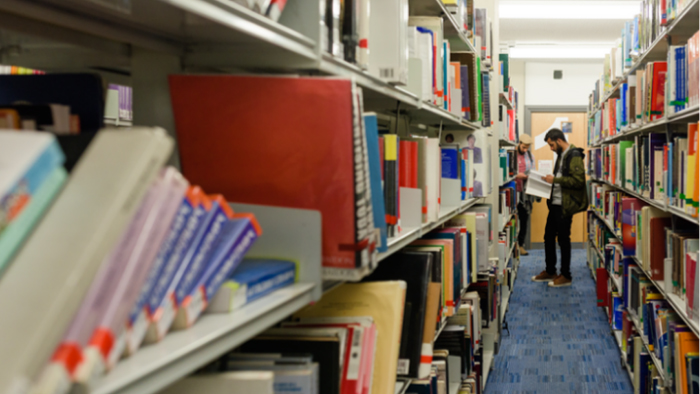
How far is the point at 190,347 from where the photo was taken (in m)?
0.65

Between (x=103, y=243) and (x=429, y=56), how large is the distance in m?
1.63

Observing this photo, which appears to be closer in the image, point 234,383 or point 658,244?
point 234,383

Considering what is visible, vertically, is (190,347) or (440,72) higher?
(440,72)

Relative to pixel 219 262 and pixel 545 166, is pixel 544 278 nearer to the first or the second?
pixel 545 166

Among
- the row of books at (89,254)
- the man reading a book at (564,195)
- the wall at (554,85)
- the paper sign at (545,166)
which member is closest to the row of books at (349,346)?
the row of books at (89,254)

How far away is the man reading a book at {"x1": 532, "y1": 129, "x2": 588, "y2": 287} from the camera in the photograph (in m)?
5.75

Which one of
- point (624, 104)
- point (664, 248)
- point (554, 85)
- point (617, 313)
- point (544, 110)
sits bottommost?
point (617, 313)

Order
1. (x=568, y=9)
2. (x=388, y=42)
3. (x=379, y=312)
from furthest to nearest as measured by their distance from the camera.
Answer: (x=568, y=9)
(x=388, y=42)
(x=379, y=312)

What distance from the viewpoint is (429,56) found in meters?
1.99

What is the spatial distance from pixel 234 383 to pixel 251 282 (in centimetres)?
14

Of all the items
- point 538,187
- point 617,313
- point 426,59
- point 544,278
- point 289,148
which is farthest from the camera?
point 544,278

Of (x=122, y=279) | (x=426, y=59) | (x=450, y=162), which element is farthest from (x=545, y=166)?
(x=122, y=279)

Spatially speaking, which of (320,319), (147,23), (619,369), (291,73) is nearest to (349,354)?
(320,319)

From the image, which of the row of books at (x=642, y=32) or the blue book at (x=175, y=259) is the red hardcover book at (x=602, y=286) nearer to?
the row of books at (x=642, y=32)
